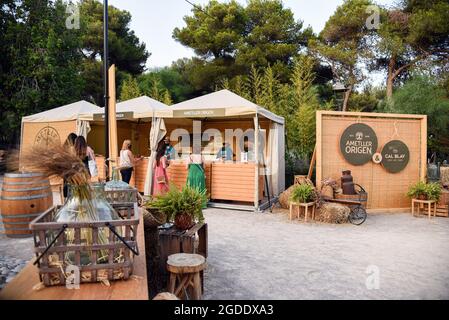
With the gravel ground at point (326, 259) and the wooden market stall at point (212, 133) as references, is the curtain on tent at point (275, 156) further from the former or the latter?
the gravel ground at point (326, 259)

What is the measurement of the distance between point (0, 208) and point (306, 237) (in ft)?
14.8

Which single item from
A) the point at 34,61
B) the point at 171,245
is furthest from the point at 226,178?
the point at 34,61

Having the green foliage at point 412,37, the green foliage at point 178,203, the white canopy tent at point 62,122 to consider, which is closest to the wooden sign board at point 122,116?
the white canopy tent at point 62,122

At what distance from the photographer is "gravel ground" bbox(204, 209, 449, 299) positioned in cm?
318

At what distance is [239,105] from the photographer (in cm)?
719

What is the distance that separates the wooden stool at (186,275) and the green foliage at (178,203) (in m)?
0.91

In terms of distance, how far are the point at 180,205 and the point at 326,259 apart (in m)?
1.94

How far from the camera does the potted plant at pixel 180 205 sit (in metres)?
3.49

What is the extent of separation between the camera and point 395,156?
720cm

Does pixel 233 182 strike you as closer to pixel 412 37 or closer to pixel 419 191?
pixel 419 191

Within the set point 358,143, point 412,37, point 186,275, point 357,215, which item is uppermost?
point 412,37

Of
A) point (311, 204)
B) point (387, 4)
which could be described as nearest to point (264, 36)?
point (387, 4)

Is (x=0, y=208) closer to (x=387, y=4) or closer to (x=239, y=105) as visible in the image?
(x=239, y=105)

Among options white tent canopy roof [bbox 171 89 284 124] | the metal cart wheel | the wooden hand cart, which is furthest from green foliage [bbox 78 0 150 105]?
the metal cart wheel
